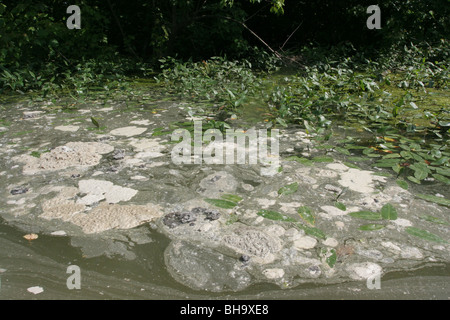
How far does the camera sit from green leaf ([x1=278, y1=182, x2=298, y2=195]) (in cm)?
192

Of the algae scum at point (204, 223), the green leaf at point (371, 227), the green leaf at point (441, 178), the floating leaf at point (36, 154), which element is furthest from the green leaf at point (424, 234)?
the floating leaf at point (36, 154)

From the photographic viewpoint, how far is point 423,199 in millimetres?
1872

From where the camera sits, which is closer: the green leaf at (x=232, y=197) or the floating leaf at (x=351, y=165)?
the green leaf at (x=232, y=197)

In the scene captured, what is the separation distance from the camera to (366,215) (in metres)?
1.71

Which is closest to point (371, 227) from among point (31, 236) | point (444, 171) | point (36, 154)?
point (444, 171)

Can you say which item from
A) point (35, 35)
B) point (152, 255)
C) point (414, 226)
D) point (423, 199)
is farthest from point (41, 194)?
point (35, 35)

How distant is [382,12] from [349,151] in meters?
5.31

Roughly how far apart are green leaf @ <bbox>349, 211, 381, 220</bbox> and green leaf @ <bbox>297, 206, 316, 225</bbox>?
0.18 meters

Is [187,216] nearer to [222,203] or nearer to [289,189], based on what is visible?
[222,203]

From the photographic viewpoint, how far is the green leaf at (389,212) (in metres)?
1.70

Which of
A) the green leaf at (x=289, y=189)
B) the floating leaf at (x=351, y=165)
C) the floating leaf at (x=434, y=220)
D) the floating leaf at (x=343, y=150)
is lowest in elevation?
the floating leaf at (x=434, y=220)

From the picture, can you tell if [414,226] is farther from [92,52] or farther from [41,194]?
[92,52]

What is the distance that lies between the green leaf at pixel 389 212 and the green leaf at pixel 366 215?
0.03m

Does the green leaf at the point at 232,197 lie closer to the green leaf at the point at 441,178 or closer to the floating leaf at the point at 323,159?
the floating leaf at the point at 323,159
